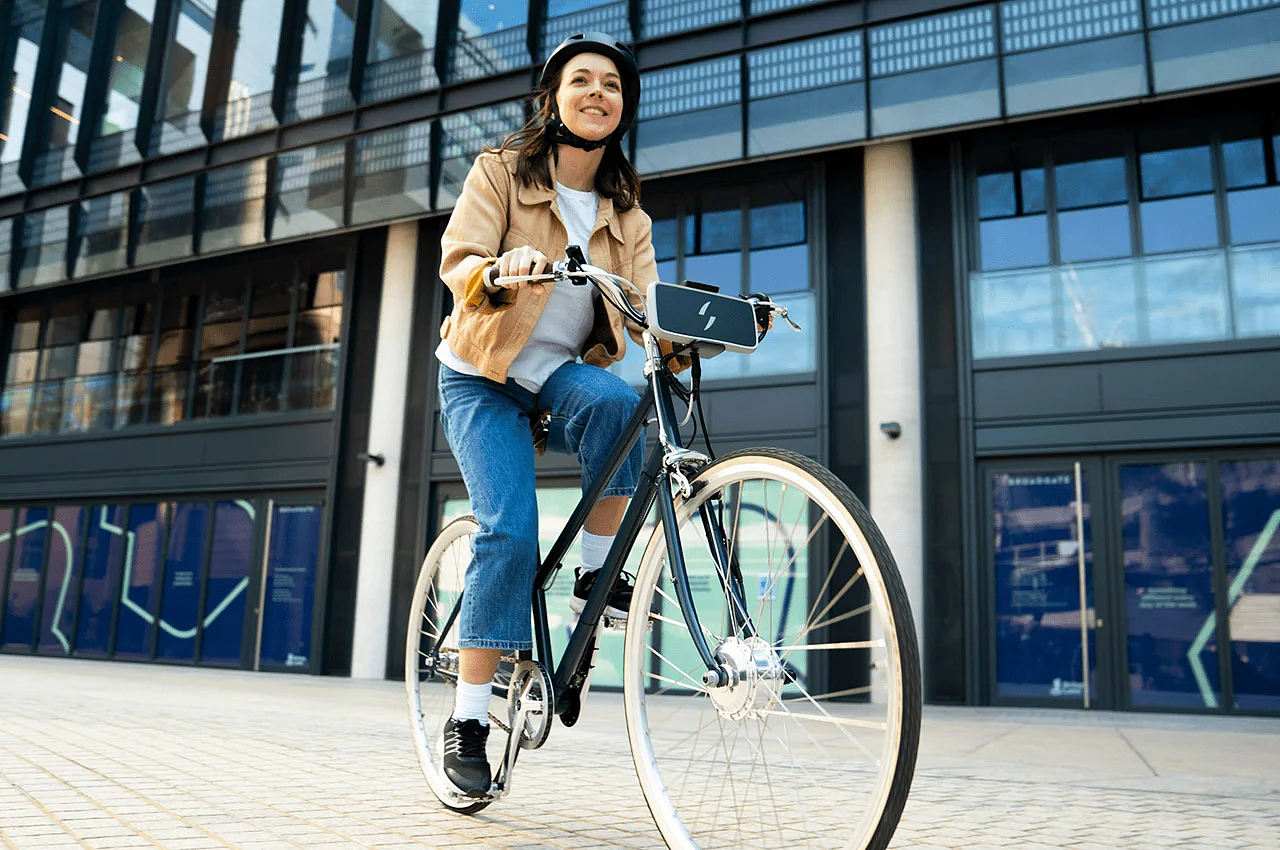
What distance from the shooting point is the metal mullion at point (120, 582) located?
16.0 metres

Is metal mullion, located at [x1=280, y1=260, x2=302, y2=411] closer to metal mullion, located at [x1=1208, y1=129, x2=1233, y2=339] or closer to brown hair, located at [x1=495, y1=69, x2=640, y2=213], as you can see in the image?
metal mullion, located at [x1=1208, y1=129, x2=1233, y2=339]

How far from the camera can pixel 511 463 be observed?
8.99 ft

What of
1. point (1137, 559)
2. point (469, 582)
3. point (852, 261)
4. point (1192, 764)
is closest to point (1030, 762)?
point (1192, 764)

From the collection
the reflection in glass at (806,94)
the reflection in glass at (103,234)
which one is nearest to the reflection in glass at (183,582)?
the reflection in glass at (103,234)

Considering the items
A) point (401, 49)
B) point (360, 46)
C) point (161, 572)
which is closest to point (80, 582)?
point (161, 572)

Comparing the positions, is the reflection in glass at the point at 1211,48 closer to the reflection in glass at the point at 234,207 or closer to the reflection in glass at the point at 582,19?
the reflection in glass at the point at 582,19

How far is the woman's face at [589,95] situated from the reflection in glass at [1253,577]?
944cm

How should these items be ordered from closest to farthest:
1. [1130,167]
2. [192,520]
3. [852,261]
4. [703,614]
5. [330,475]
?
[703,614]
[1130,167]
[852,261]
[330,475]
[192,520]

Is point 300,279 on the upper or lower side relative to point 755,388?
upper

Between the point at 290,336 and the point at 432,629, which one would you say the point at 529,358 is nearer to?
the point at 432,629

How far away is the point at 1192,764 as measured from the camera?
5723 millimetres

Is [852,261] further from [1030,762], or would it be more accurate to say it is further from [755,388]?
[1030,762]

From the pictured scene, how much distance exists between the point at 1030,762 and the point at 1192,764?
0.99 m

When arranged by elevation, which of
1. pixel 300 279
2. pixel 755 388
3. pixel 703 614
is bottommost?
pixel 703 614
